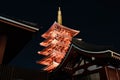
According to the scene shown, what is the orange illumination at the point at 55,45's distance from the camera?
120ft

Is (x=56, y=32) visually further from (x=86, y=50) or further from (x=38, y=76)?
(x=38, y=76)

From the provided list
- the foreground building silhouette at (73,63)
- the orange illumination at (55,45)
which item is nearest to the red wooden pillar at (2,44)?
the foreground building silhouette at (73,63)

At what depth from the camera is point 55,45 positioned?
37688mm

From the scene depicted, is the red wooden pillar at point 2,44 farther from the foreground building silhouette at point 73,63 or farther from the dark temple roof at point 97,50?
the dark temple roof at point 97,50

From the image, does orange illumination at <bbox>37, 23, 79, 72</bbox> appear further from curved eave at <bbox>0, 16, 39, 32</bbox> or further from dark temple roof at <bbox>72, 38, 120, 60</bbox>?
curved eave at <bbox>0, 16, 39, 32</bbox>

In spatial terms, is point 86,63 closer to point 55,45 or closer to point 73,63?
point 73,63

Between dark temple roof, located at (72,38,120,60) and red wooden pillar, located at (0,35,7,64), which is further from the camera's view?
dark temple roof, located at (72,38,120,60)

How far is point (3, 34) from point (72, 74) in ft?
18.8

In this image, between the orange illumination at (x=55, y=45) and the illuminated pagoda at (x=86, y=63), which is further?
the orange illumination at (x=55, y=45)

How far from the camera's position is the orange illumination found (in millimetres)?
36656

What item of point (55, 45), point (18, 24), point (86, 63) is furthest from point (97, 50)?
point (55, 45)

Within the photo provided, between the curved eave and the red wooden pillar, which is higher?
the curved eave

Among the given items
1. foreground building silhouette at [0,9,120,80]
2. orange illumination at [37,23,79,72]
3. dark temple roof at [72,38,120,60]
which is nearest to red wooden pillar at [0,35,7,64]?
foreground building silhouette at [0,9,120,80]

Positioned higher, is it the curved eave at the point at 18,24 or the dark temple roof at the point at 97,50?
the curved eave at the point at 18,24
